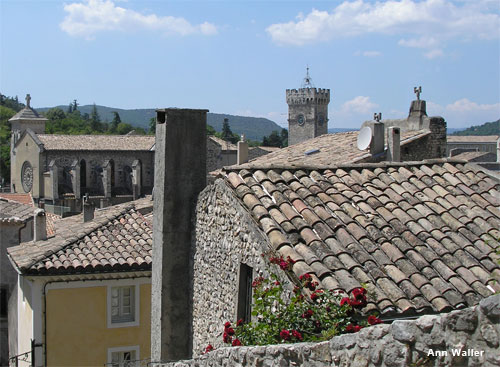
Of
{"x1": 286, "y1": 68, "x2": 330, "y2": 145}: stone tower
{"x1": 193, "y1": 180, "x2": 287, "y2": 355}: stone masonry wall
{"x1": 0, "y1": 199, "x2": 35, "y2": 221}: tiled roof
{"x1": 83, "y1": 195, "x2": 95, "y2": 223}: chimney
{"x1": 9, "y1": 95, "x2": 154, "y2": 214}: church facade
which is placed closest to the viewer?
{"x1": 193, "y1": 180, "x2": 287, "y2": 355}: stone masonry wall

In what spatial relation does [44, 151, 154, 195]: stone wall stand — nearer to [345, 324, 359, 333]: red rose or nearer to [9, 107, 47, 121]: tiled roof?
[9, 107, 47, 121]: tiled roof

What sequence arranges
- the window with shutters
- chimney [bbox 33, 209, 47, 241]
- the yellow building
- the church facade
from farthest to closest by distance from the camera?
the church facade < chimney [bbox 33, 209, 47, 241] < the window with shutters < the yellow building

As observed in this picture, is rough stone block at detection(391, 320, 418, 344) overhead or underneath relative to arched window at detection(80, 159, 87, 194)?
overhead

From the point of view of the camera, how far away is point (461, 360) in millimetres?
3248

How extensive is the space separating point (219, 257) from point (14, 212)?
12125 millimetres

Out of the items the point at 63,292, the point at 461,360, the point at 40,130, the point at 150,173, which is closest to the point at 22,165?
the point at 40,130

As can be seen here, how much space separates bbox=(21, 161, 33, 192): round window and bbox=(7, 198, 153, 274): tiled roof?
61383mm

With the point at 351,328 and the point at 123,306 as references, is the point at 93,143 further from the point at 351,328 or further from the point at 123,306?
the point at 351,328

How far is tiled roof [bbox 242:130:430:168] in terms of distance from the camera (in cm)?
1516

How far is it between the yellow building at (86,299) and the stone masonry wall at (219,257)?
4.86m

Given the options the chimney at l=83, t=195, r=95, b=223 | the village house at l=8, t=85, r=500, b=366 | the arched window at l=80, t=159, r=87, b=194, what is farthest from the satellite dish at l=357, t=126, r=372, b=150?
the arched window at l=80, t=159, r=87, b=194

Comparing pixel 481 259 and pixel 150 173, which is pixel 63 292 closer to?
pixel 481 259

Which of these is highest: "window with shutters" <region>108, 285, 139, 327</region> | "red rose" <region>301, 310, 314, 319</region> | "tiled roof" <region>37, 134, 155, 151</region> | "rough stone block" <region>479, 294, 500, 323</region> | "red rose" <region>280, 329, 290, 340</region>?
"rough stone block" <region>479, 294, 500, 323</region>

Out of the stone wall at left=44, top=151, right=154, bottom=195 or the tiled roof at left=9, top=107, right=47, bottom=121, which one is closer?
the stone wall at left=44, top=151, right=154, bottom=195
